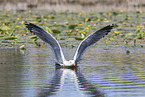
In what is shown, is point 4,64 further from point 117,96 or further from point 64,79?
point 117,96

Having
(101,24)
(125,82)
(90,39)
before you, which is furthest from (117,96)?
(101,24)

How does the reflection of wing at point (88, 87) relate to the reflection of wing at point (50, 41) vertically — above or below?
below

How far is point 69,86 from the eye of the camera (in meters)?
8.48

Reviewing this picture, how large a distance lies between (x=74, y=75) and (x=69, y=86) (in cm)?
130

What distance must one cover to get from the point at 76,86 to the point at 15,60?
3737mm

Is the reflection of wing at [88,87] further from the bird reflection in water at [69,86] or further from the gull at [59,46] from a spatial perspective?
the gull at [59,46]

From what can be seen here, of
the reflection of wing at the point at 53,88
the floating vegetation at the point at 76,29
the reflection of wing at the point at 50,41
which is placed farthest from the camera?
the floating vegetation at the point at 76,29

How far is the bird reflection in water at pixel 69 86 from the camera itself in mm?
7836

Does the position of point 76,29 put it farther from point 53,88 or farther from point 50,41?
point 53,88

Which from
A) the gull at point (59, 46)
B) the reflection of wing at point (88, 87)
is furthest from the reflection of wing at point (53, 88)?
the gull at point (59, 46)

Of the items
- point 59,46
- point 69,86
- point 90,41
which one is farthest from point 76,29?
point 69,86

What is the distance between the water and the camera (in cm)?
800

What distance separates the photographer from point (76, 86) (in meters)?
8.48

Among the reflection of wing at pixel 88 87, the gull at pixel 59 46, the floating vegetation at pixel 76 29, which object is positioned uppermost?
the floating vegetation at pixel 76 29
